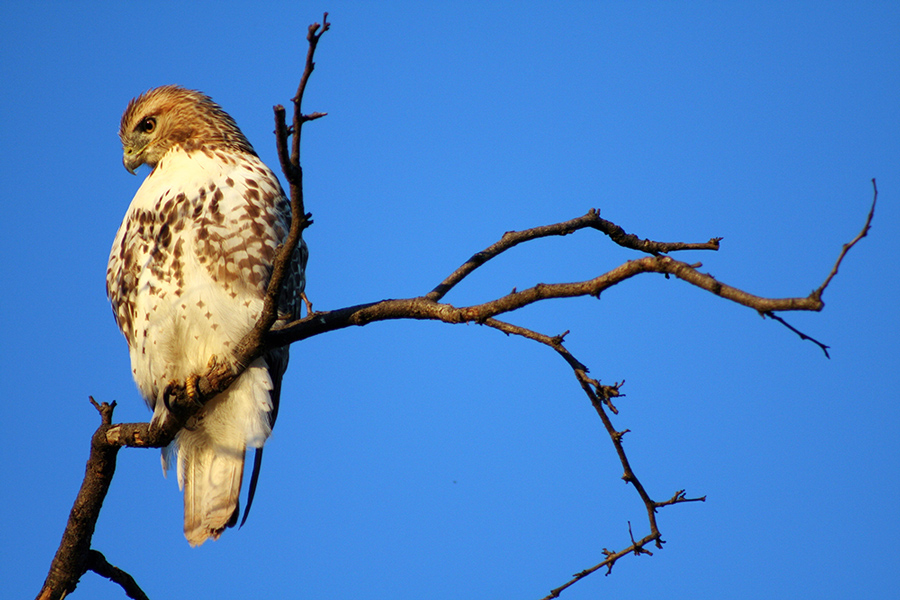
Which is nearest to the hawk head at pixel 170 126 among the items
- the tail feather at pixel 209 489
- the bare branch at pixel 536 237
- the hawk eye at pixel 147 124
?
the hawk eye at pixel 147 124

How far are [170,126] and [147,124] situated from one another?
199mm

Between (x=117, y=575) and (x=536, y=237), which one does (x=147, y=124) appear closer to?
(x=117, y=575)

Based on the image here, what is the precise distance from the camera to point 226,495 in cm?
438

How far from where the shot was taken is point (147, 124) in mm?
4770

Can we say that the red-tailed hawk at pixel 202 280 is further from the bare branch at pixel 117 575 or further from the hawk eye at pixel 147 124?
the bare branch at pixel 117 575

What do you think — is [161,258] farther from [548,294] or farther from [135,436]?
[548,294]

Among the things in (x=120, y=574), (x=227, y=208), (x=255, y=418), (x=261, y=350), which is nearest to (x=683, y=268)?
(x=261, y=350)

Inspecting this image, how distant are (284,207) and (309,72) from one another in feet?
6.64

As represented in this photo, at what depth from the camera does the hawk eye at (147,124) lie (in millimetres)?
4754

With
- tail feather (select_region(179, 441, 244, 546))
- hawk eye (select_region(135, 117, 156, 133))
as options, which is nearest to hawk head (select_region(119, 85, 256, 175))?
hawk eye (select_region(135, 117, 156, 133))

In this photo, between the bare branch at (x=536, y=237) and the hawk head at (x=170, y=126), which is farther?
the hawk head at (x=170, y=126)

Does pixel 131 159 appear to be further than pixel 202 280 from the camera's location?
Yes

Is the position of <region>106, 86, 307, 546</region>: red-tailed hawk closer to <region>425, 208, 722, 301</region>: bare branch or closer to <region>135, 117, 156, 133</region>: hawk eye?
<region>135, 117, 156, 133</region>: hawk eye

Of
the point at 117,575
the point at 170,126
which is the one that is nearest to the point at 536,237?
the point at 117,575
